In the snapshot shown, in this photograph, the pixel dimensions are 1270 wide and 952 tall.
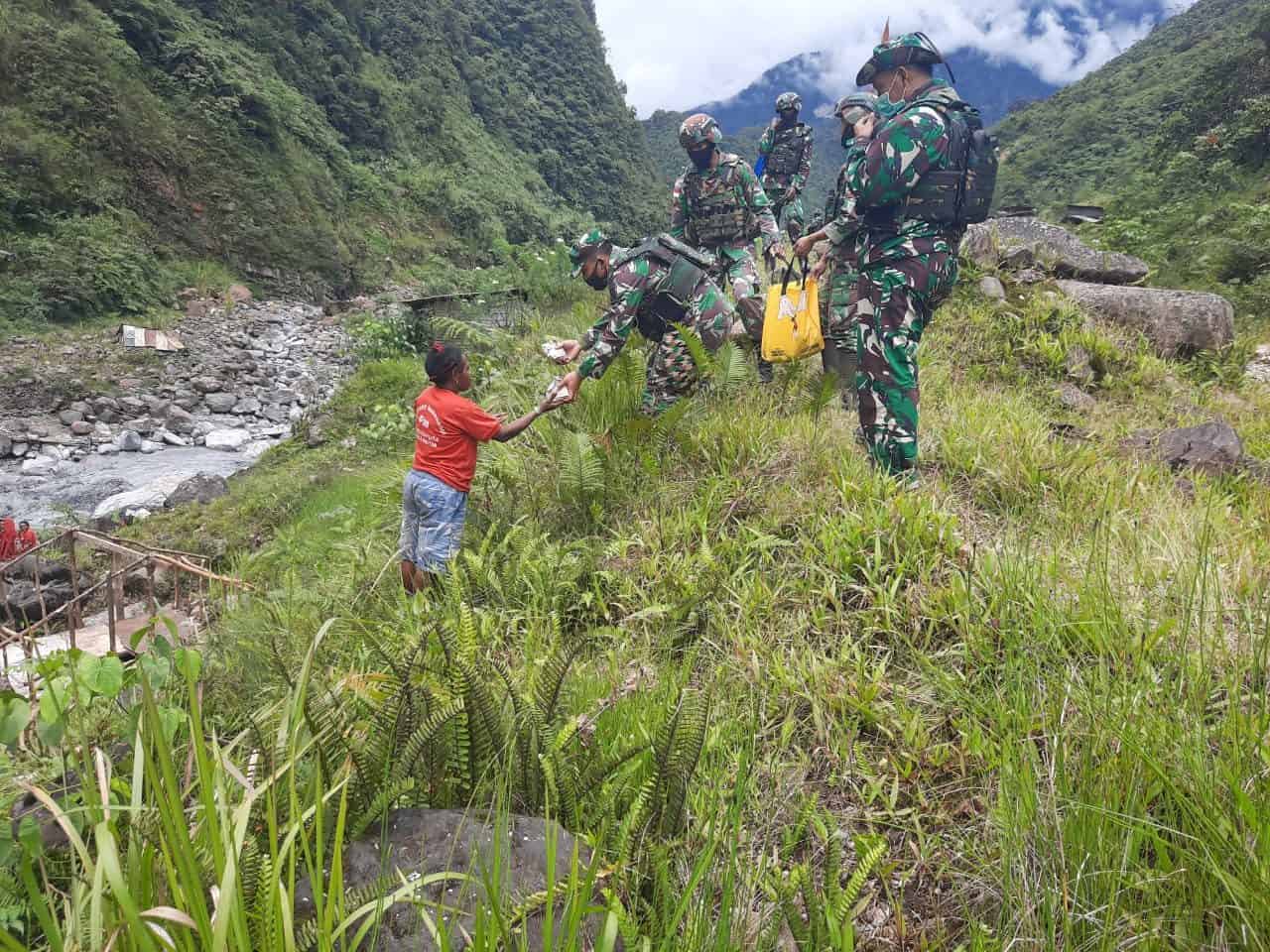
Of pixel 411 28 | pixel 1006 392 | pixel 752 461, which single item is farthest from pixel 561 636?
pixel 411 28

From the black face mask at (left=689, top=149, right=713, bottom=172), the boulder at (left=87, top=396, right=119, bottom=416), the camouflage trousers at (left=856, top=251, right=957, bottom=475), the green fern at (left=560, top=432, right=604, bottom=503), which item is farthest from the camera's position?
the boulder at (left=87, top=396, right=119, bottom=416)

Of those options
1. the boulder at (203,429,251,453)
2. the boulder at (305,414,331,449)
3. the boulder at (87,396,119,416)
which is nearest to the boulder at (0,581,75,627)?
the boulder at (305,414,331,449)

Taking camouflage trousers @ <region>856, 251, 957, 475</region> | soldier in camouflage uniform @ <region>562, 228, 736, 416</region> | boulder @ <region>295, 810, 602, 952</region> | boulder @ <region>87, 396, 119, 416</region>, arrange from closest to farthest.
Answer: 1. boulder @ <region>295, 810, 602, 952</region>
2. camouflage trousers @ <region>856, 251, 957, 475</region>
3. soldier in camouflage uniform @ <region>562, 228, 736, 416</region>
4. boulder @ <region>87, 396, 119, 416</region>

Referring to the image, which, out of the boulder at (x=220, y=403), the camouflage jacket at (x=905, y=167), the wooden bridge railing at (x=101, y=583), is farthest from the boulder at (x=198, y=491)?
the camouflage jacket at (x=905, y=167)

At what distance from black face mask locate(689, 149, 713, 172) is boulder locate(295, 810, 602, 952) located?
516cm

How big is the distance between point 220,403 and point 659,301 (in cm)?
1017

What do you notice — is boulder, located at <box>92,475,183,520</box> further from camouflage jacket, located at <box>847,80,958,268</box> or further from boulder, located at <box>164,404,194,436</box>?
camouflage jacket, located at <box>847,80,958,268</box>

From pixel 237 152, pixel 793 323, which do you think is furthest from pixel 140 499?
pixel 237 152

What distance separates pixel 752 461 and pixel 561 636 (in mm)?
1340

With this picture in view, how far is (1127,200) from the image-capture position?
1496 centimetres

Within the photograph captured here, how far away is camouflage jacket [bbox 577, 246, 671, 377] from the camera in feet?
12.0

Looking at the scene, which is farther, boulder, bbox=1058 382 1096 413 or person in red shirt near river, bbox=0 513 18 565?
person in red shirt near river, bbox=0 513 18 565

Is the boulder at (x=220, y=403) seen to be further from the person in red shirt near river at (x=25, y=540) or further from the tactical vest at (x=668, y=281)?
the tactical vest at (x=668, y=281)

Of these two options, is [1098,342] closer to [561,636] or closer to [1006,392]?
[1006,392]
